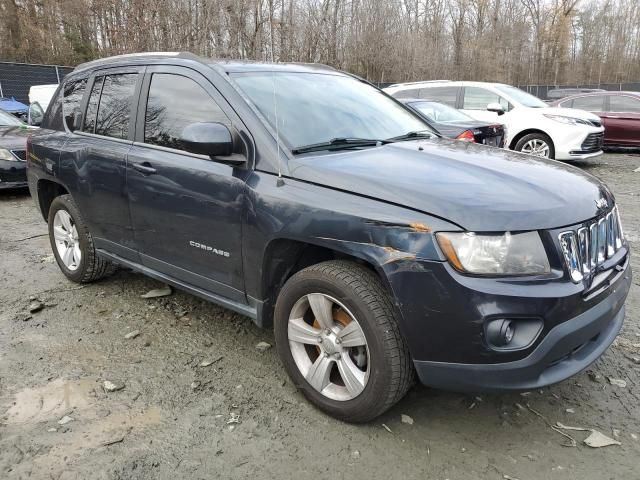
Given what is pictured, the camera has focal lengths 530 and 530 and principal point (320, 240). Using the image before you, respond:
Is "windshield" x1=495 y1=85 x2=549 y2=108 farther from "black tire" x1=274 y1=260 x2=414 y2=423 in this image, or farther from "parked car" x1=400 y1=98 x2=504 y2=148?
"black tire" x1=274 y1=260 x2=414 y2=423

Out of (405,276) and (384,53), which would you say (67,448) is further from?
(384,53)

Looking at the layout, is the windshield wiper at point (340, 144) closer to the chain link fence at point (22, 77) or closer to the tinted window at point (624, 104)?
the tinted window at point (624, 104)

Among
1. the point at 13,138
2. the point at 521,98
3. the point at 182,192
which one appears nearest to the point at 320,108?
the point at 182,192

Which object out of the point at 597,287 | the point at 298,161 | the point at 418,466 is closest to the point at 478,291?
the point at 597,287

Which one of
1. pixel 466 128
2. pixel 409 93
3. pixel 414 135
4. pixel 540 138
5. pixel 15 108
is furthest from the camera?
pixel 15 108

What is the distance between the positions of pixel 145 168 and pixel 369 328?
73.5 inches

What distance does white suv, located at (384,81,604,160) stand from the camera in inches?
405

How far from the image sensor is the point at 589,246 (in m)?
2.45

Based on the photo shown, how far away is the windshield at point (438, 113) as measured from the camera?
29.5 feet

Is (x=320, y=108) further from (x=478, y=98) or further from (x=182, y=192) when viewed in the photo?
(x=478, y=98)

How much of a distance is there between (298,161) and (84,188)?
6.90 feet

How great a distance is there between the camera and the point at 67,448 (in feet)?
8.33

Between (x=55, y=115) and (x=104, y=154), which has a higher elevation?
(x=55, y=115)

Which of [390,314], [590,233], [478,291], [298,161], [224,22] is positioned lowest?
[390,314]
